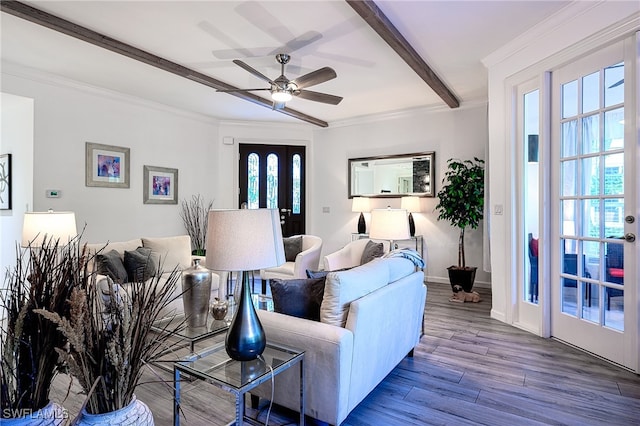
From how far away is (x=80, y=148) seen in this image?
15.0 feet

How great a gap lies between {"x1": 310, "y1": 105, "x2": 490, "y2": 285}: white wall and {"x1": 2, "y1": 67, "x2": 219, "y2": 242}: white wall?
1982 millimetres


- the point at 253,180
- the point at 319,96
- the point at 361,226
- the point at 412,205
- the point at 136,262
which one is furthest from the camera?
the point at 253,180

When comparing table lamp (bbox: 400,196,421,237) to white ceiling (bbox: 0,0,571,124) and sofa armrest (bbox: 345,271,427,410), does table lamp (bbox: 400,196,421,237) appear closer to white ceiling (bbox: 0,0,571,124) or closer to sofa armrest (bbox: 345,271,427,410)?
white ceiling (bbox: 0,0,571,124)

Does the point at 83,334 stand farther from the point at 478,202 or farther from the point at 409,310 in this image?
the point at 478,202

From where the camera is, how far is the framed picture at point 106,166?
4.68m

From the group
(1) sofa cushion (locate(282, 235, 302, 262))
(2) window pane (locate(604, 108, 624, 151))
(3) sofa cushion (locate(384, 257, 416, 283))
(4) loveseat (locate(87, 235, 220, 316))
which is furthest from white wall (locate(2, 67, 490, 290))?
(3) sofa cushion (locate(384, 257, 416, 283))

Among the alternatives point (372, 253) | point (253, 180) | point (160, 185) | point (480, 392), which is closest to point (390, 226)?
point (372, 253)

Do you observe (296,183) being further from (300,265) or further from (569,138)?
(569,138)

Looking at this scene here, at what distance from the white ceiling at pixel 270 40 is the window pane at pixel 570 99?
618 millimetres

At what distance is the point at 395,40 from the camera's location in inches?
126

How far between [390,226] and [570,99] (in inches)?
72.5

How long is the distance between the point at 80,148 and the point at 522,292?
5.33 m

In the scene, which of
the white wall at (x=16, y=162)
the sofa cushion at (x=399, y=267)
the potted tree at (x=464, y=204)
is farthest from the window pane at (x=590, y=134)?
the white wall at (x=16, y=162)

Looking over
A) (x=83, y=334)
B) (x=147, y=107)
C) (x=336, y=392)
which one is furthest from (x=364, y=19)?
(x=147, y=107)
